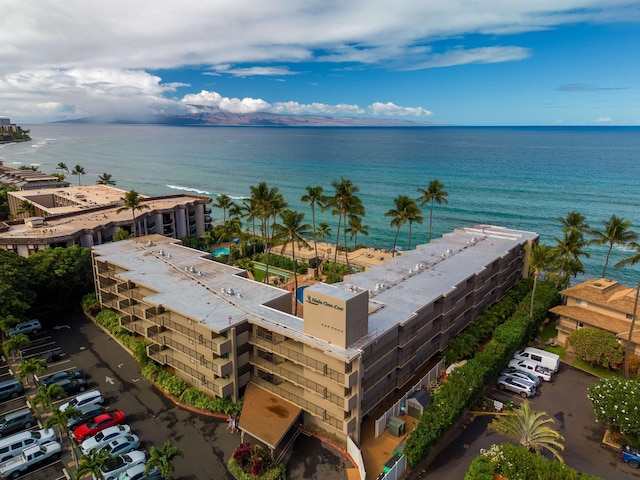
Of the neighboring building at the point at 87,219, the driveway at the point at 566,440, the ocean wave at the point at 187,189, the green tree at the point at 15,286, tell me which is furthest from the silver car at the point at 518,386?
the ocean wave at the point at 187,189

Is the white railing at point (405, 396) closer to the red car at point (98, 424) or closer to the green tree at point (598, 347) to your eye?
the green tree at point (598, 347)

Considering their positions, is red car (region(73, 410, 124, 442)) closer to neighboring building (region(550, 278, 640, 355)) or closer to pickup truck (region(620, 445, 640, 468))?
pickup truck (region(620, 445, 640, 468))

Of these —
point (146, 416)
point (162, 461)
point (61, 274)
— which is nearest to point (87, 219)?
point (61, 274)

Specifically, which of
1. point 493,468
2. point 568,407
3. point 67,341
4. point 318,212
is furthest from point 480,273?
point 318,212

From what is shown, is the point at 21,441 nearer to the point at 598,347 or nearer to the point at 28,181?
the point at 598,347

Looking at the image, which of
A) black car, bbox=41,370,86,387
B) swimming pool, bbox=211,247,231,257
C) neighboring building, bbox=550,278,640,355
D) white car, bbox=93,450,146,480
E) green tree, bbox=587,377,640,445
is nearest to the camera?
white car, bbox=93,450,146,480

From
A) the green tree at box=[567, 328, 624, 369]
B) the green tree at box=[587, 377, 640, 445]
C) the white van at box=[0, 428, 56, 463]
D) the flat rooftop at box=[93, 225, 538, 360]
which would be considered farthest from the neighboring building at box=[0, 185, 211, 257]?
the green tree at box=[567, 328, 624, 369]
